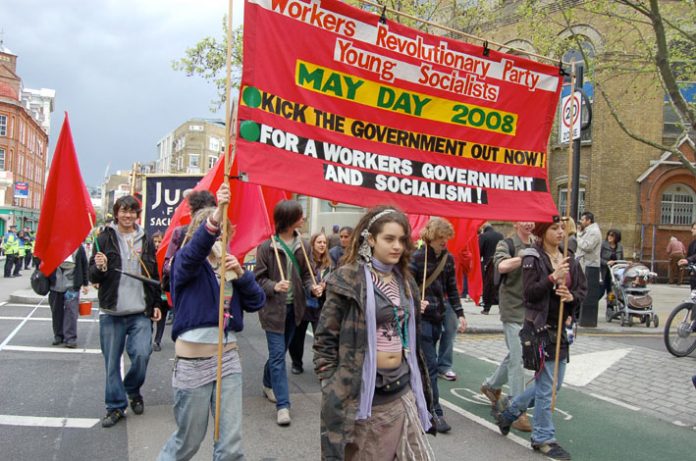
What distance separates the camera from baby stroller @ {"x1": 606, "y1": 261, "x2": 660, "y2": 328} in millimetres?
11047

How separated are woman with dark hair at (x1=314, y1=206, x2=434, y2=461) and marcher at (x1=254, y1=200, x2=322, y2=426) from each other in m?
2.10

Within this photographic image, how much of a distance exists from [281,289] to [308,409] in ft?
4.52

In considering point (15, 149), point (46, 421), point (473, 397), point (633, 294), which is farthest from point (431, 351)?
point (15, 149)

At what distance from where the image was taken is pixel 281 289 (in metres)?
5.18

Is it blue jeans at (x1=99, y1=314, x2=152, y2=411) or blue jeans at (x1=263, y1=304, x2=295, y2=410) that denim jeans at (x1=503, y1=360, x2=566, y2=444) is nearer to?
blue jeans at (x1=263, y1=304, x2=295, y2=410)

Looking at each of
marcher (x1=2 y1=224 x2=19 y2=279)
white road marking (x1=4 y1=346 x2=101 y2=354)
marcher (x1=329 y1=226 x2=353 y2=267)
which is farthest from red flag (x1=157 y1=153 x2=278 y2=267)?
marcher (x1=2 y1=224 x2=19 y2=279)

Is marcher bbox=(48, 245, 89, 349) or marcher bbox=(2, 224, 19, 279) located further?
marcher bbox=(2, 224, 19, 279)

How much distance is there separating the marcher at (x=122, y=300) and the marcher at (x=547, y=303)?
10.7ft

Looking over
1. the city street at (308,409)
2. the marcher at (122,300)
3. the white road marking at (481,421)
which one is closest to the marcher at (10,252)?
the city street at (308,409)

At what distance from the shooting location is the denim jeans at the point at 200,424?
3318 mm

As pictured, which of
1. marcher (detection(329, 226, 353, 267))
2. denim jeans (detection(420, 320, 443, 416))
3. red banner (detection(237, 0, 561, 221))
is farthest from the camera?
marcher (detection(329, 226, 353, 267))

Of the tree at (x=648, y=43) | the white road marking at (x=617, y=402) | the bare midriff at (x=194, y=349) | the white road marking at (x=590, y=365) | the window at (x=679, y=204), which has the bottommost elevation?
the white road marking at (x=617, y=402)

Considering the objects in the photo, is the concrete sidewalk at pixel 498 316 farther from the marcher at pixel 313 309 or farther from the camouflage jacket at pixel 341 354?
the camouflage jacket at pixel 341 354

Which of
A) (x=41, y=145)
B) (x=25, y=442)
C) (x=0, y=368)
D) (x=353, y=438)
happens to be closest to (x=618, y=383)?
(x=353, y=438)
